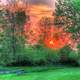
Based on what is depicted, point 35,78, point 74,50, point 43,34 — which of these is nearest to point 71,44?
point 74,50

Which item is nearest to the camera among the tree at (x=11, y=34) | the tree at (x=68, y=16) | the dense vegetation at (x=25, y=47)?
the tree at (x=11, y=34)

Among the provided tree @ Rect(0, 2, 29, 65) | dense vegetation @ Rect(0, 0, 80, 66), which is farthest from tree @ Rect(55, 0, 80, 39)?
tree @ Rect(0, 2, 29, 65)

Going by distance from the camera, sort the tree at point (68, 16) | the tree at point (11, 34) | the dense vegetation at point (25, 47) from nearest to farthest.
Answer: the tree at point (11, 34) < the dense vegetation at point (25, 47) < the tree at point (68, 16)

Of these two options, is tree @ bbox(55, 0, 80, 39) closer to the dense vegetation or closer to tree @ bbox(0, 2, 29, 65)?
the dense vegetation

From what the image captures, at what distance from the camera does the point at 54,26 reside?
2045 centimetres

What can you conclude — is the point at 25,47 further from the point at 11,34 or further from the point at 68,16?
the point at 68,16

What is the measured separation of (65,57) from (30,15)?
10.4 ft

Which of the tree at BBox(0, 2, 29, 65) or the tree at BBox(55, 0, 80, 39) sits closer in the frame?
the tree at BBox(0, 2, 29, 65)

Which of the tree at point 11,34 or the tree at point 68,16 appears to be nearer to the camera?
the tree at point 11,34

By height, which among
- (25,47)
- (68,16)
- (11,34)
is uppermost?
(68,16)

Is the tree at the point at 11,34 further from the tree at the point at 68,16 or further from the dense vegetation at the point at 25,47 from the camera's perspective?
the tree at the point at 68,16

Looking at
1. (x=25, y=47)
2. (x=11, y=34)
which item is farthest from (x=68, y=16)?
(x=11, y=34)

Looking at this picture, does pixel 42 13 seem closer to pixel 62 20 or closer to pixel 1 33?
pixel 62 20

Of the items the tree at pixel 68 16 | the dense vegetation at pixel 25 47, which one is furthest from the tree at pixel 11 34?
the tree at pixel 68 16
